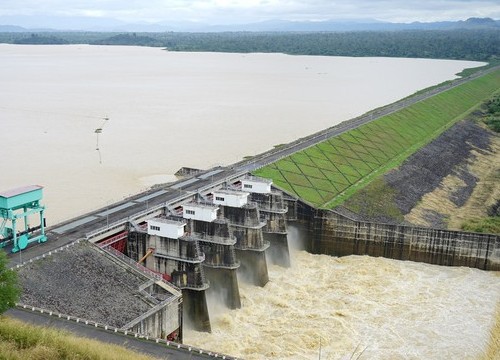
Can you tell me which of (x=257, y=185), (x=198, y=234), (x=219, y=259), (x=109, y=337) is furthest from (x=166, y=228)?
(x=257, y=185)

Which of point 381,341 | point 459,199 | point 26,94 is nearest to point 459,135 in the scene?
point 459,199

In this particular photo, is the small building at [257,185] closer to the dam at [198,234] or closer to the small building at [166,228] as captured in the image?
the dam at [198,234]

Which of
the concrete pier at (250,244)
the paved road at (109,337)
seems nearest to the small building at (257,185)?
the concrete pier at (250,244)

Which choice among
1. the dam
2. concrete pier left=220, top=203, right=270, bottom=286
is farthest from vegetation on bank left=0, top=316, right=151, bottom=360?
concrete pier left=220, top=203, right=270, bottom=286

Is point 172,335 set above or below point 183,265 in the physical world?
below

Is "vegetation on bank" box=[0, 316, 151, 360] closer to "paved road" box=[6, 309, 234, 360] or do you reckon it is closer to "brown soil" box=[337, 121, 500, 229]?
"paved road" box=[6, 309, 234, 360]

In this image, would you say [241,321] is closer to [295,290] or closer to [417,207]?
[295,290]
